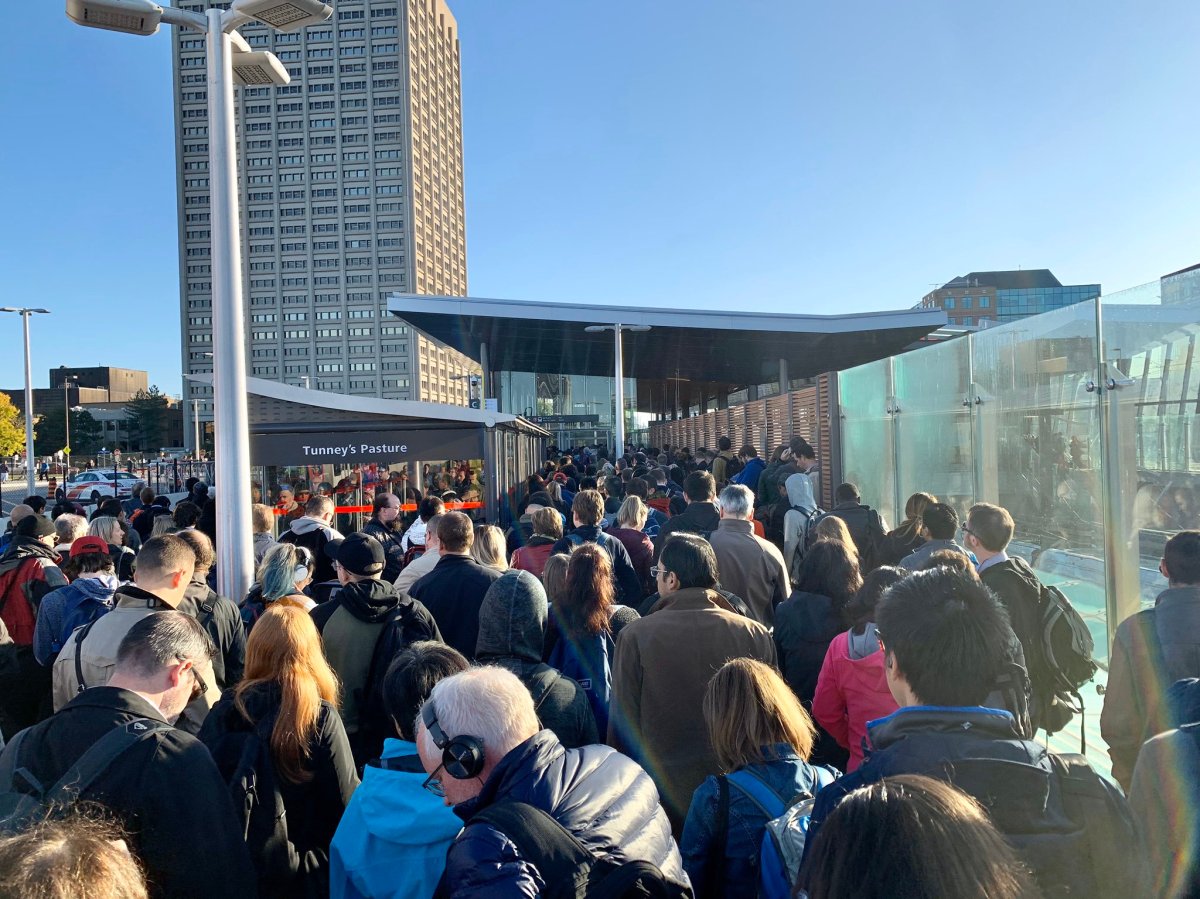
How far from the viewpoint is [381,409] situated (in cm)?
1052

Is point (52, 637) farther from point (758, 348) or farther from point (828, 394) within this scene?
point (758, 348)

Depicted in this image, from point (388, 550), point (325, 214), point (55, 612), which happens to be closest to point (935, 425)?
point (388, 550)

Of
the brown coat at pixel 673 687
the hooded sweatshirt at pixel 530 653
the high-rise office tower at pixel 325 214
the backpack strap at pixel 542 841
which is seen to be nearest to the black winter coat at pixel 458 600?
the hooded sweatshirt at pixel 530 653

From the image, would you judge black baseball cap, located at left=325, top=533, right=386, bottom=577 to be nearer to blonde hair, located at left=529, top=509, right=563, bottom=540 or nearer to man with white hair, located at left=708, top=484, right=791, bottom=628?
blonde hair, located at left=529, top=509, right=563, bottom=540

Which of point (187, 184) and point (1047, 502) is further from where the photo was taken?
point (187, 184)

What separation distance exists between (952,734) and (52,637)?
4902 millimetres

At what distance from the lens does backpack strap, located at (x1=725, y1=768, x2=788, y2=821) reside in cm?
227

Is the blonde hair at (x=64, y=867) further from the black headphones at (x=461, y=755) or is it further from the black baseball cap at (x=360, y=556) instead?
the black baseball cap at (x=360, y=556)

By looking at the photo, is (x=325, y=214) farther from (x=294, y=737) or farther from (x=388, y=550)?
(x=294, y=737)

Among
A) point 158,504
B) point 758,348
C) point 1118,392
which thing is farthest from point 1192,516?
point 758,348

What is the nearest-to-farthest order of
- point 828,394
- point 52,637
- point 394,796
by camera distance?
1. point 394,796
2. point 52,637
3. point 828,394

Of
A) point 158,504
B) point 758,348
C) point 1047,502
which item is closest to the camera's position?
point 1047,502

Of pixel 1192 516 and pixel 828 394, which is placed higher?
pixel 828 394

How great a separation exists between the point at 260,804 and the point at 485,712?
1.12 m
